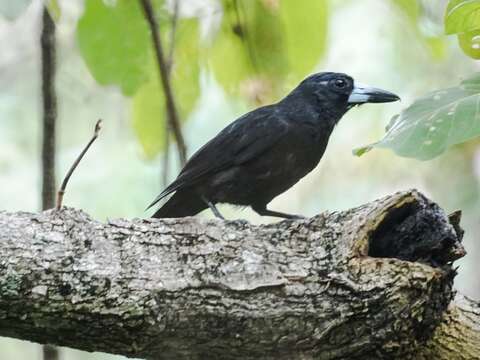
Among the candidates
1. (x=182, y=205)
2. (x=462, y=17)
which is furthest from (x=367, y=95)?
(x=462, y=17)

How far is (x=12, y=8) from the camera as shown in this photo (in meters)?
2.25

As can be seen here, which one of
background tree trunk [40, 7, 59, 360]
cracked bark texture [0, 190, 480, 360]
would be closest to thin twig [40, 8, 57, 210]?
background tree trunk [40, 7, 59, 360]

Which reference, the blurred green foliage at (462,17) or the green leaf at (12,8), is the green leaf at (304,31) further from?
the green leaf at (12,8)

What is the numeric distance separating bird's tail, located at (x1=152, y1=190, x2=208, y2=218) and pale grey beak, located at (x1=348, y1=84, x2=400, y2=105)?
81 centimetres

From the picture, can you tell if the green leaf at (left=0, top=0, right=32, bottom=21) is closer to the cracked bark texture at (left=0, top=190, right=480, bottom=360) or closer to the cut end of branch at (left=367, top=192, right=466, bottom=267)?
the cracked bark texture at (left=0, top=190, right=480, bottom=360)

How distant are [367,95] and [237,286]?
67.6 inches

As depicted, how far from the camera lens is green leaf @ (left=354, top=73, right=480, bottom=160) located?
2.07 m

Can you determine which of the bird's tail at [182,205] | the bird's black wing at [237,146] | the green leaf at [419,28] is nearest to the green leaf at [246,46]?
the bird's black wing at [237,146]

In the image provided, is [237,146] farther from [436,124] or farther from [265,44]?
[436,124]

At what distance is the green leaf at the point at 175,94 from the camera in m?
3.30

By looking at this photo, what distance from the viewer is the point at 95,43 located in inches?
115

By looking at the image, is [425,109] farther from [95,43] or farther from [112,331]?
[95,43]

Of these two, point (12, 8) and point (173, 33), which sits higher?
point (173, 33)

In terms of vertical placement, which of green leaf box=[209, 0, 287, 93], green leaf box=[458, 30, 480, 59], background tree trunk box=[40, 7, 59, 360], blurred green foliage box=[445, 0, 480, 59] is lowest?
blurred green foliage box=[445, 0, 480, 59]
